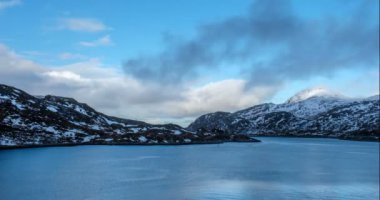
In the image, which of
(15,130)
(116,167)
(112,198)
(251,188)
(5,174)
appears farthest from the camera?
(15,130)

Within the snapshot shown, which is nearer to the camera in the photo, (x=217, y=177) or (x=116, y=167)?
(x=217, y=177)

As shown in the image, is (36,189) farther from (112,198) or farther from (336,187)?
(336,187)

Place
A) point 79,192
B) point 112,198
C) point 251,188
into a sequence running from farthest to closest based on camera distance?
point 251,188 → point 79,192 → point 112,198

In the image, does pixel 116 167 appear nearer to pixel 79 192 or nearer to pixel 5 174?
pixel 5 174

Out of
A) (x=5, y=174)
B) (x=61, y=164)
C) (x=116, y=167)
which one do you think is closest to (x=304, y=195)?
(x=116, y=167)

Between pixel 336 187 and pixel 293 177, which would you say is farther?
pixel 293 177

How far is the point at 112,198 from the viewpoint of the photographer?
62156 mm

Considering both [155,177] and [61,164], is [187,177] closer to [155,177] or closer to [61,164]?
[155,177]

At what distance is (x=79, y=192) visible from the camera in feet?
217

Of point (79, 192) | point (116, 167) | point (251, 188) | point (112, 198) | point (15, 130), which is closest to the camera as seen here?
point (112, 198)

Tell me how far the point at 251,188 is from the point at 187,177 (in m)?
19.9

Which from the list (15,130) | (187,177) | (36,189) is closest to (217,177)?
(187,177)

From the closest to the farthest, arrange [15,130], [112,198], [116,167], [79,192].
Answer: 1. [112,198]
2. [79,192]
3. [116,167]
4. [15,130]

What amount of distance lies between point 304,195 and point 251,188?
9483 millimetres
